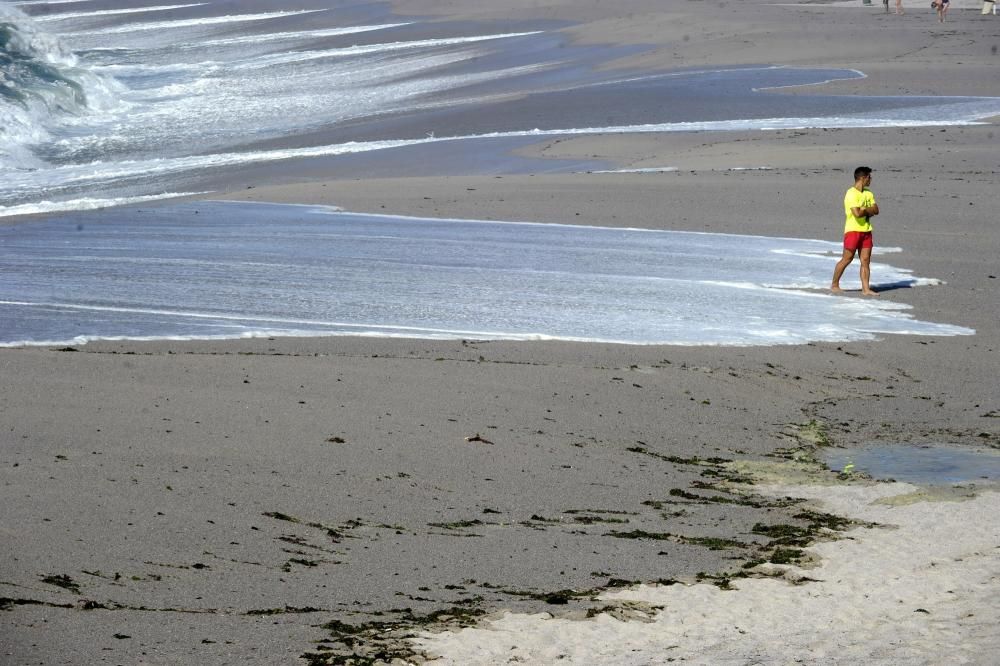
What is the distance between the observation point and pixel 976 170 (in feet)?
62.0

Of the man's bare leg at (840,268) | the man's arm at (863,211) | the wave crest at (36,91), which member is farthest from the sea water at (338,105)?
the man's bare leg at (840,268)

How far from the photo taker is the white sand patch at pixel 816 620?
17.7 ft

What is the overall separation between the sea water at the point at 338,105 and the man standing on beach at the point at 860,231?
27.1 ft

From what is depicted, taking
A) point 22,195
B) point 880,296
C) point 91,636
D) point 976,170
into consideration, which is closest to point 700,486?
point 91,636

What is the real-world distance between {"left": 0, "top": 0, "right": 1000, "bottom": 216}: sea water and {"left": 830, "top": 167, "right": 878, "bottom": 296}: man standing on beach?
8.25 meters

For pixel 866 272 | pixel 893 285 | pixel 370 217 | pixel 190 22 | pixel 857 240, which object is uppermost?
pixel 190 22

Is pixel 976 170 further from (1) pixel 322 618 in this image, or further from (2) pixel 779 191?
(1) pixel 322 618

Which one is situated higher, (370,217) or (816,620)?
(370,217)

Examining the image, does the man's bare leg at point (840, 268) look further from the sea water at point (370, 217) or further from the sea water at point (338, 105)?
the sea water at point (338, 105)

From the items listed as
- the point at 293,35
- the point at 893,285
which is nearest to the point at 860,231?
the point at 893,285

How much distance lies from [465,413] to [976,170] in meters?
12.3

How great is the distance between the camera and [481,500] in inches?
290

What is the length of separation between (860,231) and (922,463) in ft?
16.8

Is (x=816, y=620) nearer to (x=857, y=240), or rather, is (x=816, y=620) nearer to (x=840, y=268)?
(x=840, y=268)
